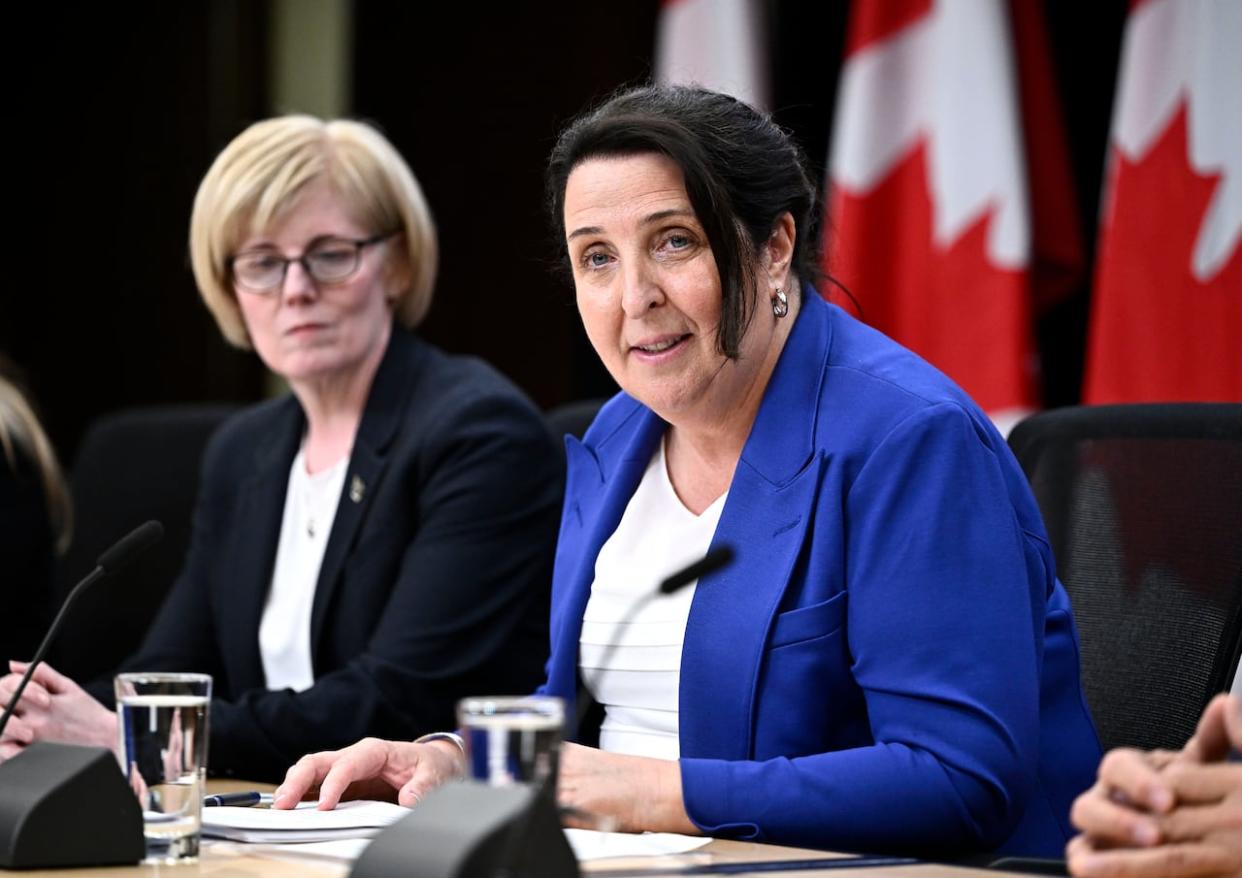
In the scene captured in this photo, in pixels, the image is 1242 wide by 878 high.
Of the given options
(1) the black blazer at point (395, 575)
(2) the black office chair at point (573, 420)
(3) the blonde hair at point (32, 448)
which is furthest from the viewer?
(3) the blonde hair at point (32, 448)

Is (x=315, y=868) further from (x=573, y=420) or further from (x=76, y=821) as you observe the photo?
(x=573, y=420)

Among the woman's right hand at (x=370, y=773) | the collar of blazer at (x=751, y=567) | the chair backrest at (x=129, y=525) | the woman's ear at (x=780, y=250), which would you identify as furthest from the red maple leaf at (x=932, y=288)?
the woman's right hand at (x=370, y=773)

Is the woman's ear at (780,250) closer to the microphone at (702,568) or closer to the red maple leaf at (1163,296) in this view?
the microphone at (702,568)

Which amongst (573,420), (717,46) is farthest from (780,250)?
(717,46)

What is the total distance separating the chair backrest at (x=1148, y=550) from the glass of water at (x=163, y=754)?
102 centimetres

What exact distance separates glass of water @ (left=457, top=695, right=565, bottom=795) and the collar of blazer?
0.53 meters

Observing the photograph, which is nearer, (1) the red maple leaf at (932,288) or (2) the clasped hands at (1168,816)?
(2) the clasped hands at (1168,816)

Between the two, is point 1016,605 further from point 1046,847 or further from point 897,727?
point 1046,847

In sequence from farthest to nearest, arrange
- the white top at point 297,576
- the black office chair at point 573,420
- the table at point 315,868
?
the white top at point 297,576 < the black office chair at point 573,420 < the table at point 315,868

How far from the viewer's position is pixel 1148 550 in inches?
72.5

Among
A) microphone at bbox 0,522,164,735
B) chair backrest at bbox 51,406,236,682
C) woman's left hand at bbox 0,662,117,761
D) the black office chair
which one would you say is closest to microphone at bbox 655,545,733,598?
microphone at bbox 0,522,164,735

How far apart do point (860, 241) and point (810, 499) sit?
4.88ft

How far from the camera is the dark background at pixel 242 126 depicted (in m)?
3.43

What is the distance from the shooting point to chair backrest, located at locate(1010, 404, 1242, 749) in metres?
1.75
